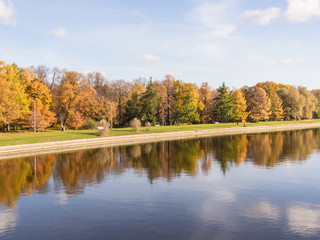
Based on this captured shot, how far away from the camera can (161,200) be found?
15312 mm

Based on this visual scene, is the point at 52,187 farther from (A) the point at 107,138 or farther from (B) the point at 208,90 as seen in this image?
(B) the point at 208,90

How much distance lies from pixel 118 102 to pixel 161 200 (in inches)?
2814

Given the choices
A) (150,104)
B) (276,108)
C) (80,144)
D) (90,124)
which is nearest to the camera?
(80,144)

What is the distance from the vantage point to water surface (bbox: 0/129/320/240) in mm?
11477

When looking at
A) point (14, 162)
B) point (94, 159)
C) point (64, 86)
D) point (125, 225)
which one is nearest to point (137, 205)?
point (125, 225)

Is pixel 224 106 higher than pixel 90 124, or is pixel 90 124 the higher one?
pixel 224 106

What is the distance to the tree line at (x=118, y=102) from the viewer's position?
58688 mm

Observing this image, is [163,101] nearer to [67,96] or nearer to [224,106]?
[224,106]

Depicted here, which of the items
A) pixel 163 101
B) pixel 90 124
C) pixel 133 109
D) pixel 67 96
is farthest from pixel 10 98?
pixel 163 101

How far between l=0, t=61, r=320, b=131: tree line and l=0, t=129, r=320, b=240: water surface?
3453 centimetres

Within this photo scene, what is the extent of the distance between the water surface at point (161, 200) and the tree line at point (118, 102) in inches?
1360

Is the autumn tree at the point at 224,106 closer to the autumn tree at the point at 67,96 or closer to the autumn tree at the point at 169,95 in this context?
the autumn tree at the point at 169,95

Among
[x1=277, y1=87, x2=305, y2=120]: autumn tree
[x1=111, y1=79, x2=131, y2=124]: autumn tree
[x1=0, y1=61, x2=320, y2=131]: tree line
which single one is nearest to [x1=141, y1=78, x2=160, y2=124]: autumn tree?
[x1=0, y1=61, x2=320, y2=131]: tree line

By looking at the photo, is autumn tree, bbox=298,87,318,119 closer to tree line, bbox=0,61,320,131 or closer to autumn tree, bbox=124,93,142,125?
tree line, bbox=0,61,320,131
